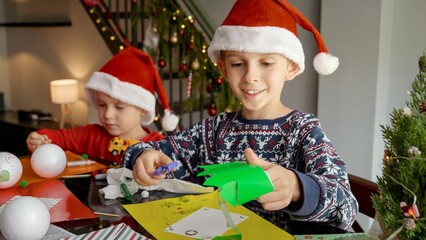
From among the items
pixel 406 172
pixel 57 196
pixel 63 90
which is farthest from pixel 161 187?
pixel 63 90

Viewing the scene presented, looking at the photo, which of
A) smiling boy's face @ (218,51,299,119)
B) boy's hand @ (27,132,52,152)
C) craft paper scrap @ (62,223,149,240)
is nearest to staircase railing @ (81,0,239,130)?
boy's hand @ (27,132,52,152)

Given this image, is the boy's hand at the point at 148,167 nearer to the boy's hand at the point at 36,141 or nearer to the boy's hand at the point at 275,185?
the boy's hand at the point at 275,185

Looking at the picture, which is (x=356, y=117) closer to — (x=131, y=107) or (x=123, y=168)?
(x=131, y=107)

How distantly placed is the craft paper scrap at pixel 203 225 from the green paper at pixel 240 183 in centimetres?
24

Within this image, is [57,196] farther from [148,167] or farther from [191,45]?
[191,45]

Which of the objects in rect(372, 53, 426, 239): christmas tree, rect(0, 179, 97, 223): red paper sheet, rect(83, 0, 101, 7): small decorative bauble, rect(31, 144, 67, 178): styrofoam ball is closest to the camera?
rect(372, 53, 426, 239): christmas tree

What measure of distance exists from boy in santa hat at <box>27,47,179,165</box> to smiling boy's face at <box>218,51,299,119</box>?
0.68 meters

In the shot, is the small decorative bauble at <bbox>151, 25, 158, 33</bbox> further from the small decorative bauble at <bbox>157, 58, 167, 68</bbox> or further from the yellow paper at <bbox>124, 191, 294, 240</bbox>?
the yellow paper at <bbox>124, 191, 294, 240</bbox>

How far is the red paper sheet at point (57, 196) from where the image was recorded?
34.3 inches

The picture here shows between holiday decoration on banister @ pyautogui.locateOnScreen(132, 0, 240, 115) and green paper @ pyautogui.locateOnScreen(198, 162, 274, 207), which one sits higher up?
holiday decoration on banister @ pyautogui.locateOnScreen(132, 0, 240, 115)

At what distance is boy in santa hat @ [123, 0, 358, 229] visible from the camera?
2.63 ft

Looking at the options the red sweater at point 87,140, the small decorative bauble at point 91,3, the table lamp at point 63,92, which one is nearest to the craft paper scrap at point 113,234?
the red sweater at point 87,140

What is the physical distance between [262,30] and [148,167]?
1.20 ft

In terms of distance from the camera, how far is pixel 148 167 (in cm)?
93
